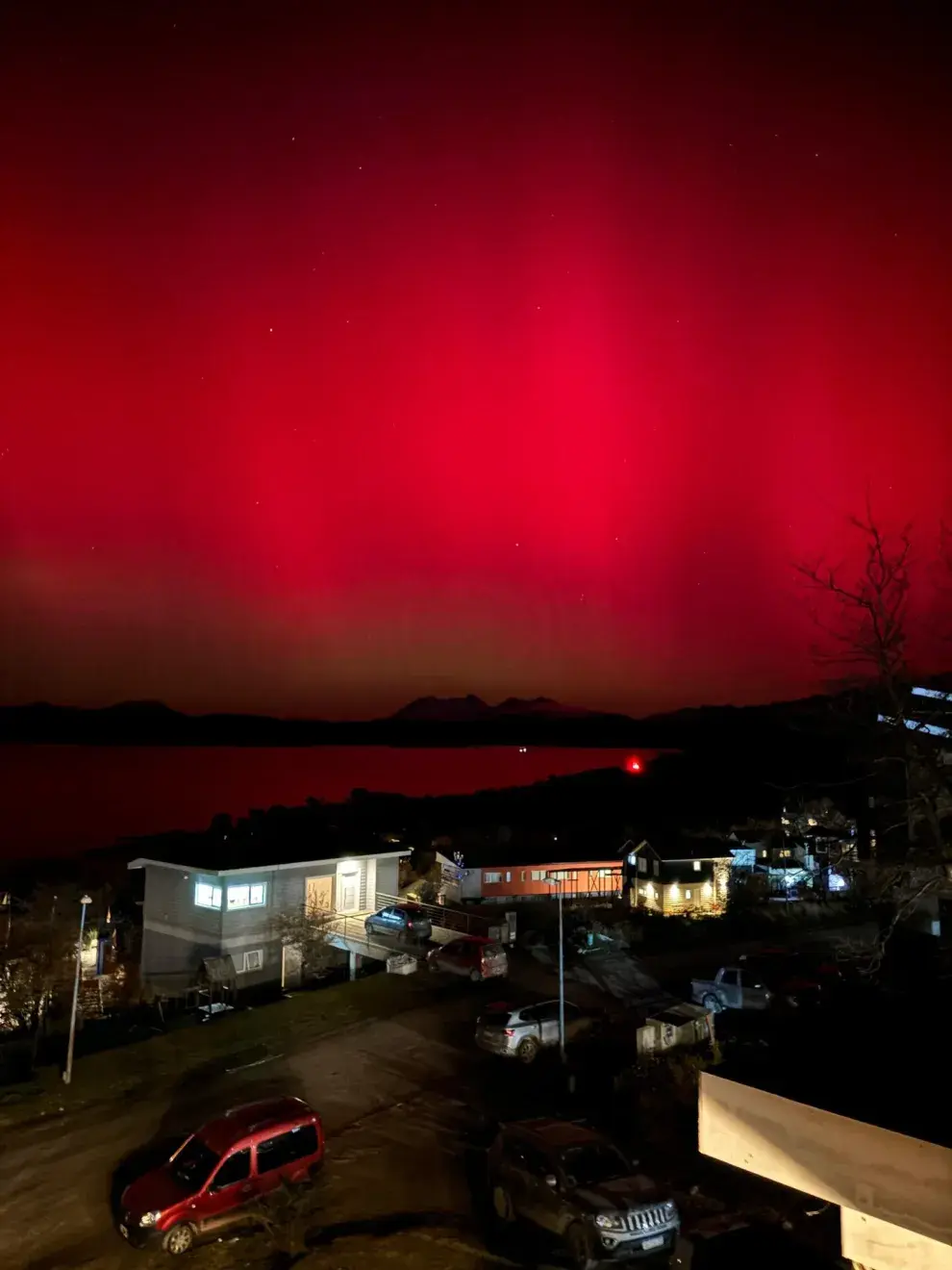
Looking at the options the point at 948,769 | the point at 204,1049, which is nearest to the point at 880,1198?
the point at 948,769

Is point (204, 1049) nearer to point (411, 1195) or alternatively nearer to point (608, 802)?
point (411, 1195)

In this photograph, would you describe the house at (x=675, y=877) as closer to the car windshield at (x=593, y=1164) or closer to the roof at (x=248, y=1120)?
the car windshield at (x=593, y=1164)

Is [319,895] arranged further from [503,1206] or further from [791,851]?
[791,851]

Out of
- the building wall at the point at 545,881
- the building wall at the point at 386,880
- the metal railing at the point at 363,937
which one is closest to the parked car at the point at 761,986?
the metal railing at the point at 363,937

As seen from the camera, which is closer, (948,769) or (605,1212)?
(948,769)

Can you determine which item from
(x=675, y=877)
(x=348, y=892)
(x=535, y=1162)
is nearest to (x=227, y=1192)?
(x=535, y=1162)
